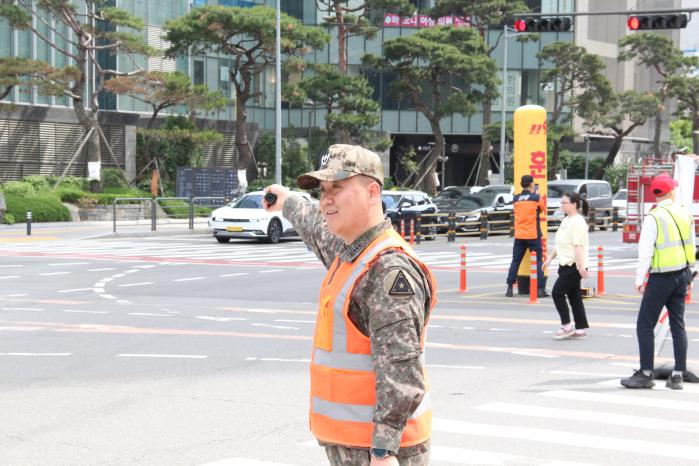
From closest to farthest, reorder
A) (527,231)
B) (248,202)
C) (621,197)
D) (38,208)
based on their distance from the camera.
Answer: (527,231) < (248,202) < (38,208) < (621,197)

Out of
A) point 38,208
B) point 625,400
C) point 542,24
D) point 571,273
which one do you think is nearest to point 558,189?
point 542,24

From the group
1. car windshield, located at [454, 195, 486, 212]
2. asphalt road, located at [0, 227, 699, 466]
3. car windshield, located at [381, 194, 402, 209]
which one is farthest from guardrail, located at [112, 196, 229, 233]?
asphalt road, located at [0, 227, 699, 466]

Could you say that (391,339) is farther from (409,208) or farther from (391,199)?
(409,208)

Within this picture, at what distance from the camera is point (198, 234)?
132 feet

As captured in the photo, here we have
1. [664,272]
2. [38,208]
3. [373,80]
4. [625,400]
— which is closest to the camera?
[625,400]

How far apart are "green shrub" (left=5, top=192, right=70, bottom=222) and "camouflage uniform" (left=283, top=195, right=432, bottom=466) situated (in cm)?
3980

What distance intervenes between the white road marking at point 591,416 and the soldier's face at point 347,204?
208 inches

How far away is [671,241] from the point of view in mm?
10078

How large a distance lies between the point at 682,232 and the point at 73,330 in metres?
7.69

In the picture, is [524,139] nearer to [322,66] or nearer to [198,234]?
[198,234]

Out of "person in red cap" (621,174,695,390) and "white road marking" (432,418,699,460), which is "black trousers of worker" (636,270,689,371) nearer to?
"person in red cap" (621,174,695,390)

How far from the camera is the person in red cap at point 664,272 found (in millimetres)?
10062

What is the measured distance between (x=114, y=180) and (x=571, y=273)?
131ft

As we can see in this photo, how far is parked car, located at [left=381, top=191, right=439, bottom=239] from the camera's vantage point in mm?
36000
